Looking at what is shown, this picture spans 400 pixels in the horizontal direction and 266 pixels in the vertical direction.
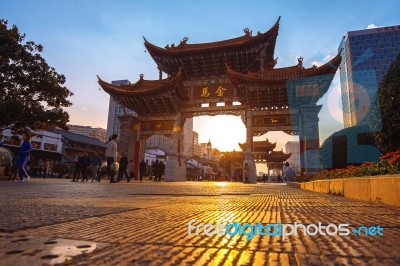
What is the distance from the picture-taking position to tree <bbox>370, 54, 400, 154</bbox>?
4137mm

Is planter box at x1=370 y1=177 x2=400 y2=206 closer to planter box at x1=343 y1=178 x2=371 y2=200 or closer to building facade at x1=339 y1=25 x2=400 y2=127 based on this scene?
planter box at x1=343 y1=178 x2=371 y2=200

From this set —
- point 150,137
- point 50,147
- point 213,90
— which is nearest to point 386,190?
point 213,90

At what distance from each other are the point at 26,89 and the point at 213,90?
11.4m

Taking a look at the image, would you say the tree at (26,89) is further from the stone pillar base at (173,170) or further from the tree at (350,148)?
the tree at (350,148)

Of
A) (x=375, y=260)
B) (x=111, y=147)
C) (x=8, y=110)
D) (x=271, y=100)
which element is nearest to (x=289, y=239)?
(x=375, y=260)

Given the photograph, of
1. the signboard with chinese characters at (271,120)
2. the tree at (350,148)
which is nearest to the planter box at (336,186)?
the tree at (350,148)

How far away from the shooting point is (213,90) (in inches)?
771

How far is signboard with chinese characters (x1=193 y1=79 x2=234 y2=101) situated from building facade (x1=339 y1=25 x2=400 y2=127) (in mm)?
47663

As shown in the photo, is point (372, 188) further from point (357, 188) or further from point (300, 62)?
point (300, 62)

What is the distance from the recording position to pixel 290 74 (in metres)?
17.4

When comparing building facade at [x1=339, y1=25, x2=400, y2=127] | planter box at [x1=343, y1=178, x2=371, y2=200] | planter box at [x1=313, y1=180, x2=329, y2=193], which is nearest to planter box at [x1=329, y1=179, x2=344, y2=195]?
planter box at [x1=343, y1=178, x2=371, y2=200]

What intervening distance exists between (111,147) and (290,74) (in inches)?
502

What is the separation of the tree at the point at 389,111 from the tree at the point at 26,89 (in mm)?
12601

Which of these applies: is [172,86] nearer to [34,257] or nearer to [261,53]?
[261,53]
